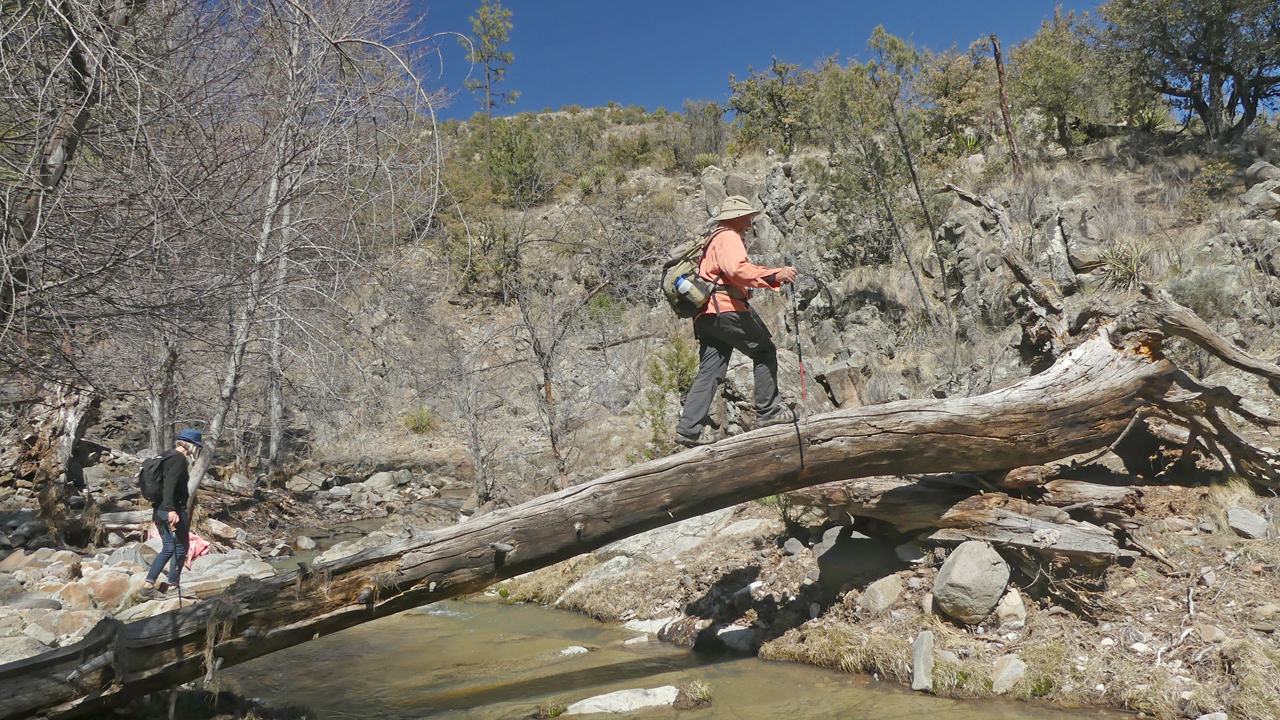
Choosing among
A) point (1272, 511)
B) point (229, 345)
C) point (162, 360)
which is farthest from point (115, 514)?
point (1272, 511)

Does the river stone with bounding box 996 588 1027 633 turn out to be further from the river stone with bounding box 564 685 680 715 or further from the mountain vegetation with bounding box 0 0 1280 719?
the river stone with bounding box 564 685 680 715

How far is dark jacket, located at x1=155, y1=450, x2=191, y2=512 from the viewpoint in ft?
26.4

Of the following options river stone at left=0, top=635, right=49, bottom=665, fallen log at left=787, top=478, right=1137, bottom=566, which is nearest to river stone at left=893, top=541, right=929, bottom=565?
fallen log at left=787, top=478, right=1137, bottom=566

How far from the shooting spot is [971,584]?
509 cm

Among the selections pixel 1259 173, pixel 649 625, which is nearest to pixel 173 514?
pixel 649 625

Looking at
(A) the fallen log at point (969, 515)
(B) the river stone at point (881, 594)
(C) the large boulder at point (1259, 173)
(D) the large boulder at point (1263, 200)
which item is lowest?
(B) the river stone at point (881, 594)

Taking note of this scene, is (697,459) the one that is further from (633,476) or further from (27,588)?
(27,588)

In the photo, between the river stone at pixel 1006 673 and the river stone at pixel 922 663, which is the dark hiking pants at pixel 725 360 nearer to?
the river stone at pixel 922 663

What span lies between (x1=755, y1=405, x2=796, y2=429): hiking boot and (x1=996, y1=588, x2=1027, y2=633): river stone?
75.1 inches

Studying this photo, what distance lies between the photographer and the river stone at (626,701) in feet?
15.7

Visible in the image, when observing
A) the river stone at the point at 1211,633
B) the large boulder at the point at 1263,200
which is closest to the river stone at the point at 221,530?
the river stone at the point at 1211,633

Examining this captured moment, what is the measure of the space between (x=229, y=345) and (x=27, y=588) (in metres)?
4.78

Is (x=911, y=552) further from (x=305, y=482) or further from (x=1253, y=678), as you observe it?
(x=305, y=482)

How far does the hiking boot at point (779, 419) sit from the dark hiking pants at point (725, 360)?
0.03 meters
